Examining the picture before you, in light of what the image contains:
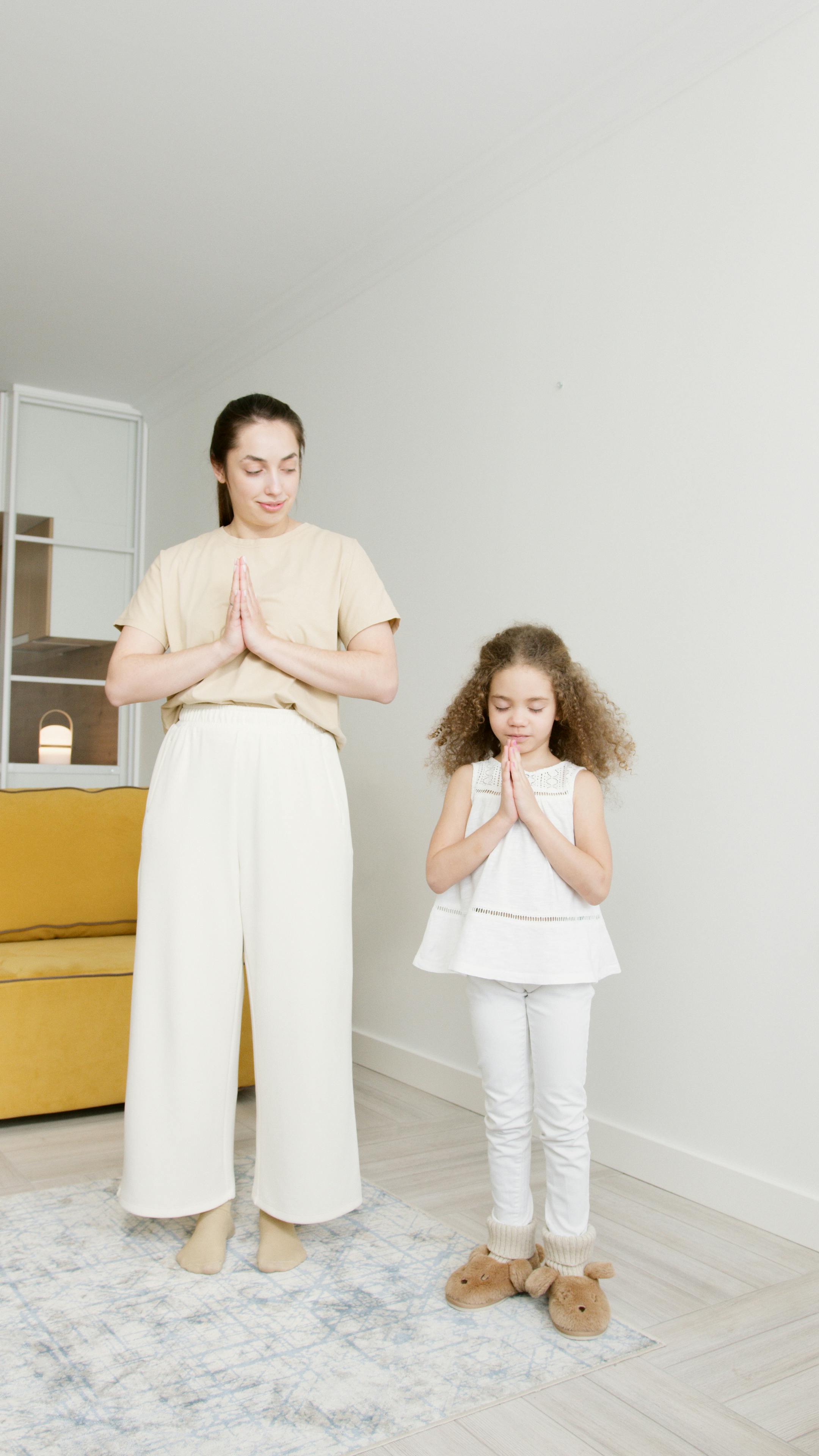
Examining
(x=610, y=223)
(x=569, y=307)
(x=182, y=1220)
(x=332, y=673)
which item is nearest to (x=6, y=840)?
(x=182, y=1220)

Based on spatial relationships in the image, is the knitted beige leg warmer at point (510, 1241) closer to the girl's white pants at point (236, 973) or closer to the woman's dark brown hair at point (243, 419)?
the girl's white pants at point (236, 973)

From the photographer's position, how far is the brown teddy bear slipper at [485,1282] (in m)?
1.63

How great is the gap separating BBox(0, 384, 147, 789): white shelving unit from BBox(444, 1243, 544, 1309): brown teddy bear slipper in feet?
11.4

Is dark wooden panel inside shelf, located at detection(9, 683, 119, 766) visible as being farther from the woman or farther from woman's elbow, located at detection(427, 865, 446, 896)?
woman's elbow, located at detection(427, 865, 446, 896)

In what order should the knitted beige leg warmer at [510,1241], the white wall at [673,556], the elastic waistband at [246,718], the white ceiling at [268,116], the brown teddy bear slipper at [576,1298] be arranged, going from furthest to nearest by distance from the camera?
the white ceiling at [268,116] < the white wall at [673,556] < the elastic waistband at [246,718] < the knitted beige leg warmer at [510,1241] < the brown teddy bear slipper at [576,1298]

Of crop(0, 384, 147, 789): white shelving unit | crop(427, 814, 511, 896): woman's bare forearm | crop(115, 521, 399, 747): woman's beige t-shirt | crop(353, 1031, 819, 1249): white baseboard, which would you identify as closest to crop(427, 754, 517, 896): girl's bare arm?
crop(427, 814, 511, 896): woman's bare forearm

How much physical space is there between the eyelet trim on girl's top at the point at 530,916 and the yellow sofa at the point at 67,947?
3.21 ft

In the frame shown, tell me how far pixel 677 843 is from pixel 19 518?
11.6ft

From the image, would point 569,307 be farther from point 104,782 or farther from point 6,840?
point 104,782

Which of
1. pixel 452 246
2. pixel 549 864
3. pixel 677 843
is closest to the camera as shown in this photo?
pixel 549 864

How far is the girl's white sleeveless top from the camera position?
5.30 ft

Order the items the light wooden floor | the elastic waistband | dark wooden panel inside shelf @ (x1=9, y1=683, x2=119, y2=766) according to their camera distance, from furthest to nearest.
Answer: dark wooden panel inside shelf @ (x1=9, y1=683, x2=119, y2=766), the elastic waistband, the light wooden floor

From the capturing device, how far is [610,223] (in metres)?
2.55

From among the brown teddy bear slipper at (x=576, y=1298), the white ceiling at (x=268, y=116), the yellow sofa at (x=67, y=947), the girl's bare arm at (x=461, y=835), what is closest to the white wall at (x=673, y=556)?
the white ceiling at (x=268, y=116)
